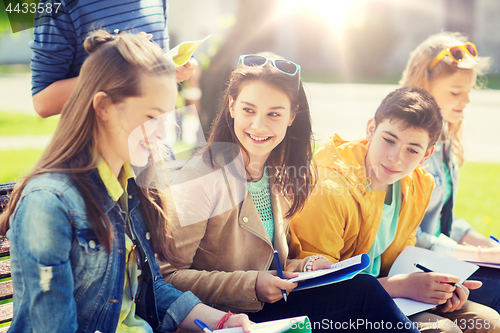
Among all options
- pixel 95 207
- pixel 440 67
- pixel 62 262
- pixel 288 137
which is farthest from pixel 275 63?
pixel 440 67

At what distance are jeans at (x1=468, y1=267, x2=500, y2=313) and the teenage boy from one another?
0.21 meters

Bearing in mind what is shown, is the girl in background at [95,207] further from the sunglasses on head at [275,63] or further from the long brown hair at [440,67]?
the long brown hair at [440,67]

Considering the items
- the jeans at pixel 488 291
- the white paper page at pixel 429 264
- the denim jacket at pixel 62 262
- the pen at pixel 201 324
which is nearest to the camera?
the denim jacket at pixel 62 262

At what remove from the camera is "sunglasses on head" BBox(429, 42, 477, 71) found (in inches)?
101

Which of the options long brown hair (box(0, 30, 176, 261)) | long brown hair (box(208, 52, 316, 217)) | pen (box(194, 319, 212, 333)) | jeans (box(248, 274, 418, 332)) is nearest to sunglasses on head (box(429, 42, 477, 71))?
long brown hair (box(208, 52, 316, 217))

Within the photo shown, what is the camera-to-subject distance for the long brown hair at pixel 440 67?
2570 mm

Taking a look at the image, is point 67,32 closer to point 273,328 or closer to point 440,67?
point 273,328

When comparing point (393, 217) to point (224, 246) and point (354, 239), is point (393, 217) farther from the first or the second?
point (224, 246)

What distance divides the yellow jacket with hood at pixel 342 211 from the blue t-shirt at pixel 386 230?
3 cm

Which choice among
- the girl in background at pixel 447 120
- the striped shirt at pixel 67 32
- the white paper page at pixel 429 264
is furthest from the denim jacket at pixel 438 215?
the striped shirt at pixel 67 32

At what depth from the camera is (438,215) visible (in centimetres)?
262

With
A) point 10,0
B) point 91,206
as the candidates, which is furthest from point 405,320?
point 10,0

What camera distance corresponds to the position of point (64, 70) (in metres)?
1.65

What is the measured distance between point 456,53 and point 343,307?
175 centimetres
